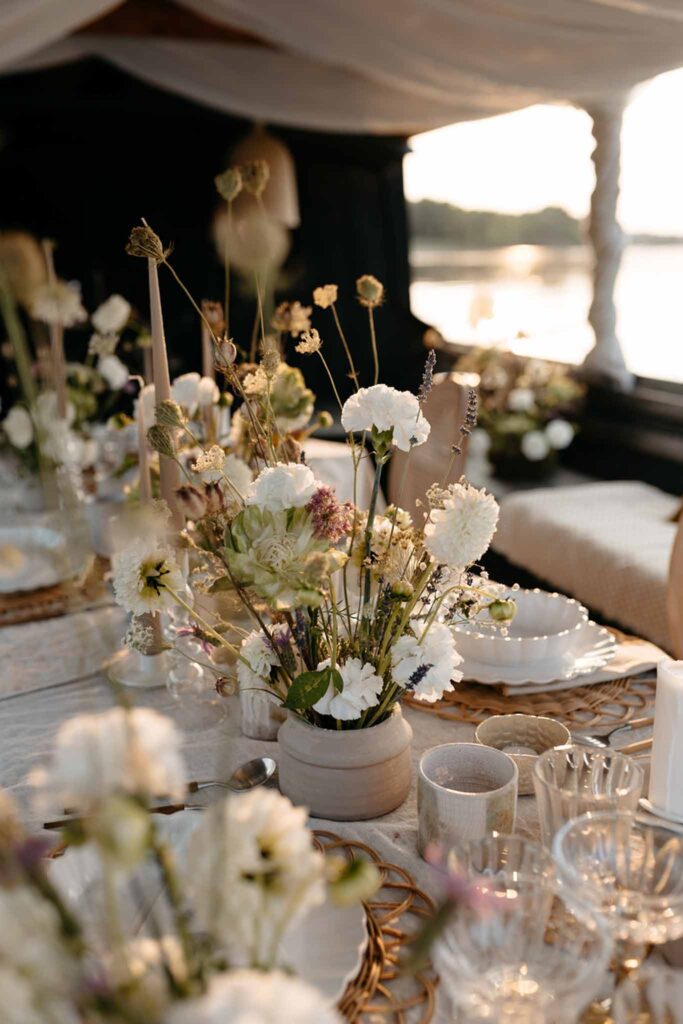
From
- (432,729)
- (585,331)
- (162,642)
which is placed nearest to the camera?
(432,729)

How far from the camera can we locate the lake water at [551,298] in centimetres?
393

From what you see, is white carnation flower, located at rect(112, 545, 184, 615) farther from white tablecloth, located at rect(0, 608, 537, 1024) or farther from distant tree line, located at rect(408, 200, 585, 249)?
distant tree line, located at rect(408, 200, 585, 249)

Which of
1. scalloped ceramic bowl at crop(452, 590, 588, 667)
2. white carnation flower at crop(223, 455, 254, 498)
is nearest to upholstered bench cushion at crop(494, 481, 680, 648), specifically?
scalloped ceramic bowl at crop(452, 590, 588, 667)

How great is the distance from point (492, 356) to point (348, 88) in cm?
137

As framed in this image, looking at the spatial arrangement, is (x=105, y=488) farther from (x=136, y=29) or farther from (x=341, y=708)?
(x=136, y=29)

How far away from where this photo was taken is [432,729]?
45.9 inches

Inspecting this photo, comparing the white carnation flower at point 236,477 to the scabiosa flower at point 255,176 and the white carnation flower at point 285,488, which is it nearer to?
the white carnation flower at point 285,488

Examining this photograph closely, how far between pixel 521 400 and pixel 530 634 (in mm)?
2542

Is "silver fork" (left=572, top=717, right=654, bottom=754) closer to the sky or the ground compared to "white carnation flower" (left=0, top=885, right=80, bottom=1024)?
closer to the ground

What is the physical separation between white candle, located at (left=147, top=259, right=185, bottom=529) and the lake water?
2.60 m

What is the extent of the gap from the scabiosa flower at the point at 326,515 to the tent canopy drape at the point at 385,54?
239cm

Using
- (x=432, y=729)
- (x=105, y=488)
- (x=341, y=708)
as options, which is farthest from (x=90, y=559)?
(x=341, y=708)

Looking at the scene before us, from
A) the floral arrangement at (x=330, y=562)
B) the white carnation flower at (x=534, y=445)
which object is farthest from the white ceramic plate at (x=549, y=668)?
the white carnation flower at (x=534, y=445)

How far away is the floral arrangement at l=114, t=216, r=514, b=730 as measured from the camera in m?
0.85
